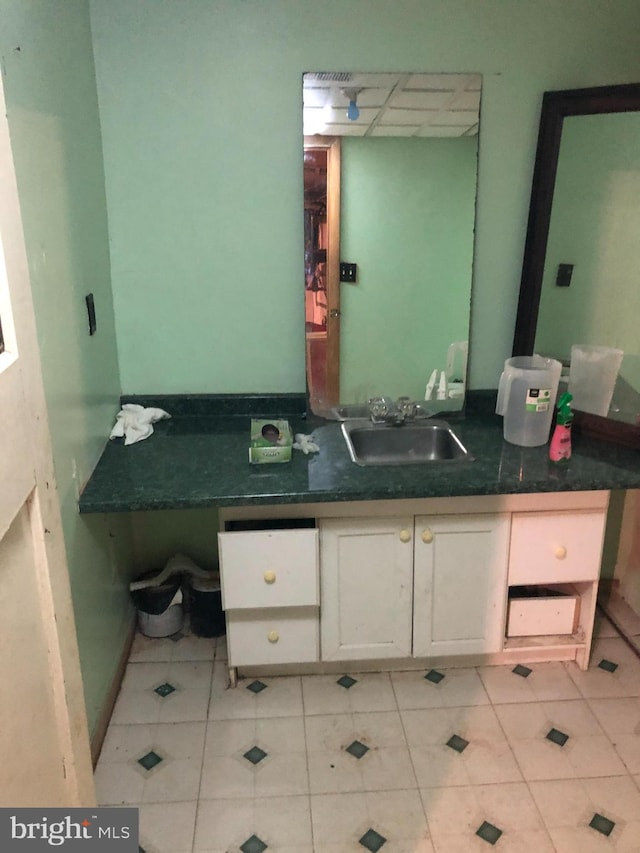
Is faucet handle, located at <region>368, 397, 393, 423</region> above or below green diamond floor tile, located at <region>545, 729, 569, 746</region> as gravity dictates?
above

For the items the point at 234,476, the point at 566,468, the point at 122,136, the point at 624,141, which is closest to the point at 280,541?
the point at 234,476

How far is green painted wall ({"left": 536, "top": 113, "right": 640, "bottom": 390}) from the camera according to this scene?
88.1 inches

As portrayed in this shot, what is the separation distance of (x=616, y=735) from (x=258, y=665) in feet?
3.62

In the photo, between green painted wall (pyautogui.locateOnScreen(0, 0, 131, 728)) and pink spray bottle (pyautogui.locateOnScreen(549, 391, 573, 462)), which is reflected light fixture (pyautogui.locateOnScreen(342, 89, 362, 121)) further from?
pink spray bottle (pyautogui.locateOnScreen(549, 391, 573, 462))

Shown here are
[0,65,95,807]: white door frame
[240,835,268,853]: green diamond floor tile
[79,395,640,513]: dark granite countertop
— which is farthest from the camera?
[79,395,640,513]: dark granite countertop

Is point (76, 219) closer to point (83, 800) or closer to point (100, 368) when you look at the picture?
point (100, 368)

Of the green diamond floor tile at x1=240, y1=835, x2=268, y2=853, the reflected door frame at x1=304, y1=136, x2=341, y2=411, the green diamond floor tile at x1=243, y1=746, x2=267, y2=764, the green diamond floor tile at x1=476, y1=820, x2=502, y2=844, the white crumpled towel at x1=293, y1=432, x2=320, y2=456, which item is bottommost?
the green diamond floor tile at x1=240, y1=835, x2=268, y2=853

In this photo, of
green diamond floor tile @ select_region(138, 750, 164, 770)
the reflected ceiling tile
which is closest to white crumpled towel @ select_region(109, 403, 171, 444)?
green diamond floor tile @ select_region(138, 750, 164, 770)

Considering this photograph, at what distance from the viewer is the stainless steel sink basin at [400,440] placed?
96.0 inches

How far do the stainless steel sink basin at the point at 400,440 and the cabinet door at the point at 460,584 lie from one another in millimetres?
339

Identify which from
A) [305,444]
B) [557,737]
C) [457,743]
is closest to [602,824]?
[557,737]

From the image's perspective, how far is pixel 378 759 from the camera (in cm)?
201

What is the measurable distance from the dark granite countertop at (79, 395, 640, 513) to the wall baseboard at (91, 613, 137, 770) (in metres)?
0.65

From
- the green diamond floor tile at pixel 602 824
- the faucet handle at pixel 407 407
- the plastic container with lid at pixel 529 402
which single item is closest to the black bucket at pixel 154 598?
the faucet handle at pixel 407 407
